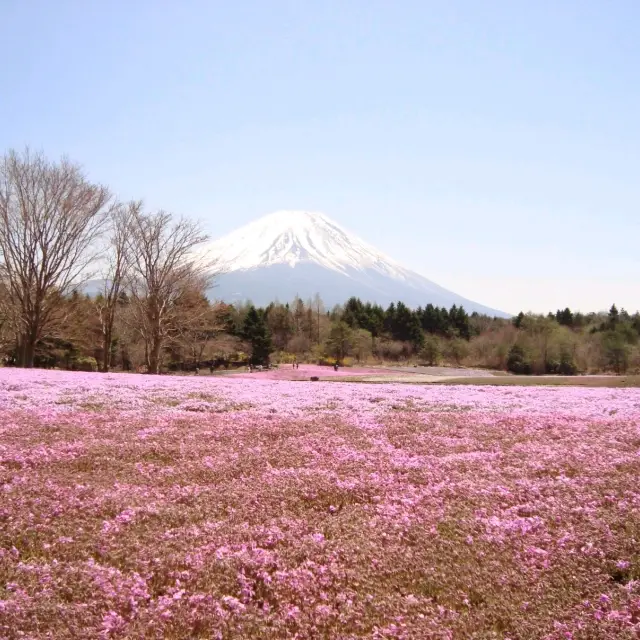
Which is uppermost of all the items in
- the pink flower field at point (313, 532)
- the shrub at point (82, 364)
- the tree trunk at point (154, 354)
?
the tree trunk at point (154, 354)

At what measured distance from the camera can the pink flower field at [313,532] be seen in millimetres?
4379

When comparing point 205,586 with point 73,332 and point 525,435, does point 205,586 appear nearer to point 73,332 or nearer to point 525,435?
point 525,435

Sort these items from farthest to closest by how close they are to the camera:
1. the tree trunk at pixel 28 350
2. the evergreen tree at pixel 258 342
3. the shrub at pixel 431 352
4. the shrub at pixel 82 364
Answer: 1. the shrub at pixel 431 352
2. the evergreen tree at pixel 258 342
3. the shrub at pixel 82 364
4. the tree trunk at pixel 28 350

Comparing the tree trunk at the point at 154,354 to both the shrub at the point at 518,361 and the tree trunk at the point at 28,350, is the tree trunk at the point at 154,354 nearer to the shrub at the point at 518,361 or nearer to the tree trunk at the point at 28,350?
the tree trunk at the point at 28,350

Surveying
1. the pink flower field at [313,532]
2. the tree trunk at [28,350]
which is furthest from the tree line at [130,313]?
the pink flower field at [313,532]

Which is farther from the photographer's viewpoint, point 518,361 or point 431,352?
point 431,352

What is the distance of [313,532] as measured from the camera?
19.6 ft

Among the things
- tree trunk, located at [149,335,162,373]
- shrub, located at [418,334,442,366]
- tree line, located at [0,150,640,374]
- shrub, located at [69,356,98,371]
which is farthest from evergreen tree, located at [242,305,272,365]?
tree trunk, located at [149,335,162,373]

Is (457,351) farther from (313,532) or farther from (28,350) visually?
(313,532)

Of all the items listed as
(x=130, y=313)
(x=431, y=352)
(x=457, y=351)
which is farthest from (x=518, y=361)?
(x=130, y=313)

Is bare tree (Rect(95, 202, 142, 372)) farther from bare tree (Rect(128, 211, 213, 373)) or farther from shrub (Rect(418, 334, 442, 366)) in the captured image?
shrub (Rect(418, 334, 442, 366))

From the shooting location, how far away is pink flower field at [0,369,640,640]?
14.4 ft

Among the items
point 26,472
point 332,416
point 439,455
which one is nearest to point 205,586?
point 26,472

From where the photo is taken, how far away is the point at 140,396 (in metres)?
15.6
